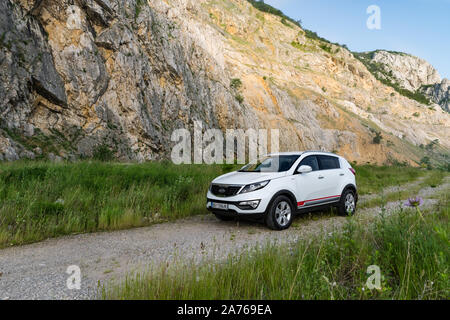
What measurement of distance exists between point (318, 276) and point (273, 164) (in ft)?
14.5

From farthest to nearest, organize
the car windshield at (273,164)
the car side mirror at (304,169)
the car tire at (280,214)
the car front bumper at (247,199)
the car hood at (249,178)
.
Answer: the car windshield at (273,164) → the car side mirror at (304,169) → the car hood at (249,178) → the car tire at (280,214) → the car front bumper at (247,199)

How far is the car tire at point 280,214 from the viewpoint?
592 centimetres

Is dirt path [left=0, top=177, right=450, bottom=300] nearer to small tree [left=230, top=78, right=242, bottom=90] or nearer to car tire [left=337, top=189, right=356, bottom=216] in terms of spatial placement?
car tire [left=337, top=189, right=356, bottom=216]

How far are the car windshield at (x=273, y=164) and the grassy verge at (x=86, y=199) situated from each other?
2017mm

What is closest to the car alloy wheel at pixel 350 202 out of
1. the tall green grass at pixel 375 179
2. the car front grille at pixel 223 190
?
the tall green grass at pixel 375 179

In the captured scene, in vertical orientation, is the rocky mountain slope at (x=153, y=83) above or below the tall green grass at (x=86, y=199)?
above

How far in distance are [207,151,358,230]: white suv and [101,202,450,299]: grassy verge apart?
225cm

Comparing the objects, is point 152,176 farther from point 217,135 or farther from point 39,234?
point 217,135

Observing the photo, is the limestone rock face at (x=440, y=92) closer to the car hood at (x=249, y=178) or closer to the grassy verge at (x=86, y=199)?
the car hood at (x=249, y=178)

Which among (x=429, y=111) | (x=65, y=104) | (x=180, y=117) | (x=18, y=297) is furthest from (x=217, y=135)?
(x=429, y=111)

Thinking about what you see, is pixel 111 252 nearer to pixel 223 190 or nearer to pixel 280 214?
pixel 223 190

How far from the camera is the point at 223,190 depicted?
6234 mm

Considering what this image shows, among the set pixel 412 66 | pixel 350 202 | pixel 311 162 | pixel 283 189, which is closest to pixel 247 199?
pixel 283 189

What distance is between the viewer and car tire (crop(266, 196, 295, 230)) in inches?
233
